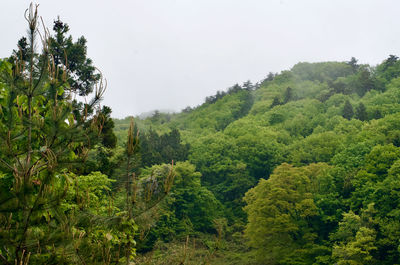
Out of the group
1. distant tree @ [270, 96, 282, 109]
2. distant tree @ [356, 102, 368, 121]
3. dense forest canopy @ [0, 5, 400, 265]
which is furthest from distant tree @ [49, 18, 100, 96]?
distant tree @ [270, 96, 282, 109]

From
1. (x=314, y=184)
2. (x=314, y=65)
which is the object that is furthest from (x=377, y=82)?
(x=314, y=184)

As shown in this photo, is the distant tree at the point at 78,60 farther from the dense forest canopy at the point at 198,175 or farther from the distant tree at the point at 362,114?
the distant tree at the point at 362,114

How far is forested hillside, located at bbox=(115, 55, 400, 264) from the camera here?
26328mm

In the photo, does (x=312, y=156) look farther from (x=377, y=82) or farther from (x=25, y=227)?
(x=25, y=227)

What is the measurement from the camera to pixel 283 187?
30969mm

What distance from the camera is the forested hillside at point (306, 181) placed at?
26.3m

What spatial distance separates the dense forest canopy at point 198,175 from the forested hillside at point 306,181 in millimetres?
131

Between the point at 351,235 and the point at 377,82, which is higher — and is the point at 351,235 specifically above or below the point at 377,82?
below

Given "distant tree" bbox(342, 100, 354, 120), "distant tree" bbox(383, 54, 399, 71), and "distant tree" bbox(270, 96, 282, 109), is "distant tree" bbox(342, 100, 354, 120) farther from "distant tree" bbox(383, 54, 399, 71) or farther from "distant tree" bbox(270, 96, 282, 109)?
"distant tree" bbox(383, 54, 399, 71)

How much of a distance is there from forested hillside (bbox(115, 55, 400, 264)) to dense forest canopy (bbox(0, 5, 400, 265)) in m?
0.13

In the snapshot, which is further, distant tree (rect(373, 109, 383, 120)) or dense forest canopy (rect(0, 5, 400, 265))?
distant tree (rect(373, 109, 383, 120))

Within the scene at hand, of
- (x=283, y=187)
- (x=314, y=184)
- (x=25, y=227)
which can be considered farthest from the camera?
(x=314, y=184)

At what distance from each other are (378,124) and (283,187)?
1718cm

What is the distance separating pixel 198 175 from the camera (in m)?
41.3
